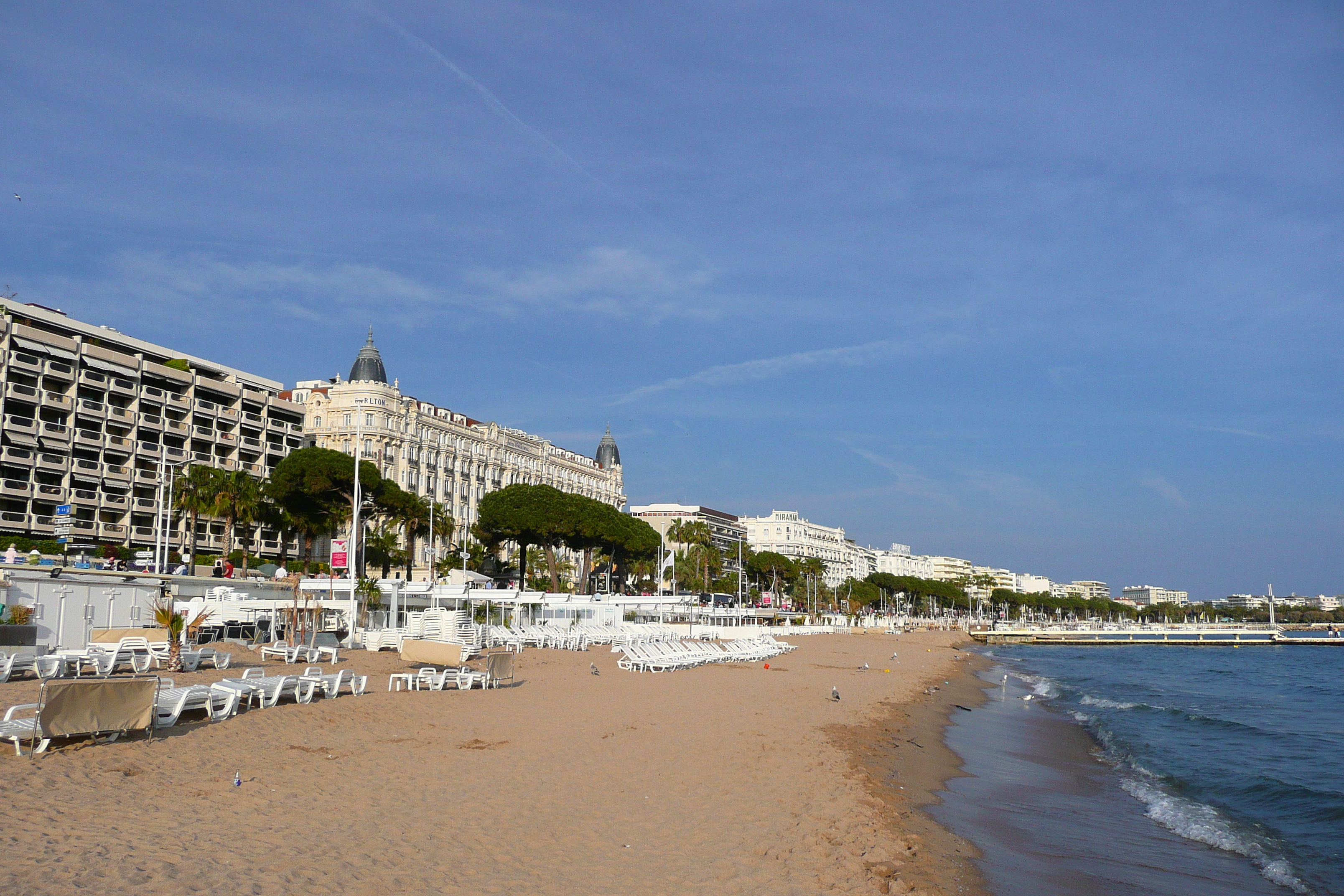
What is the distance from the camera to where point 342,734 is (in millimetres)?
13656

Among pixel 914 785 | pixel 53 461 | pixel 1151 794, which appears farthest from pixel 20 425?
pixel 1151 794

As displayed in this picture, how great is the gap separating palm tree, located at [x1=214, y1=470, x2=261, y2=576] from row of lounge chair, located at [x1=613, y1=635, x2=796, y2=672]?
31.1m

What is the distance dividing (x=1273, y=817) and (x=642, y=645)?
64.9 ft

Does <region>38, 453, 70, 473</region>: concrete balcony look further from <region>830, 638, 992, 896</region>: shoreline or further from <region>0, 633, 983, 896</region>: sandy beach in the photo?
<region>830, 638, 992, 896</region>: shoreline

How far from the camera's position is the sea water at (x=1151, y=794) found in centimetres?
1107

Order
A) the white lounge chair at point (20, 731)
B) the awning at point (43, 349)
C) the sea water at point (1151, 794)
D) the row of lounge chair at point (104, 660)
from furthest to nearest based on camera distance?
the awning at point (43, 349), the row of lounge chair at point (104, 660), the sea water at point (1151, 794), the white lounge chair at point (20, 731)

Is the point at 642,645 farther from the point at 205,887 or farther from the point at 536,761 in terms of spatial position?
the point at 205,887

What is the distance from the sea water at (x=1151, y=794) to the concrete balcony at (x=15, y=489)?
5576 centimetres

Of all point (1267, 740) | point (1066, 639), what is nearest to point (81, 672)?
point (1267, 740)

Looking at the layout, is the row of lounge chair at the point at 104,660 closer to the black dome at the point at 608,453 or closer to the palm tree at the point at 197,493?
the palm tree at the point at 197,493

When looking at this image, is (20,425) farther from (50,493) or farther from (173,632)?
(173,632)

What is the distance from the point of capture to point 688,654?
33.6 meters

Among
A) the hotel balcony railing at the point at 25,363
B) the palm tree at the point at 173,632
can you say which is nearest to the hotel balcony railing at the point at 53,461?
the hotel balcony railing at the point at 25,363

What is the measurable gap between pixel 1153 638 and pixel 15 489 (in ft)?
397
